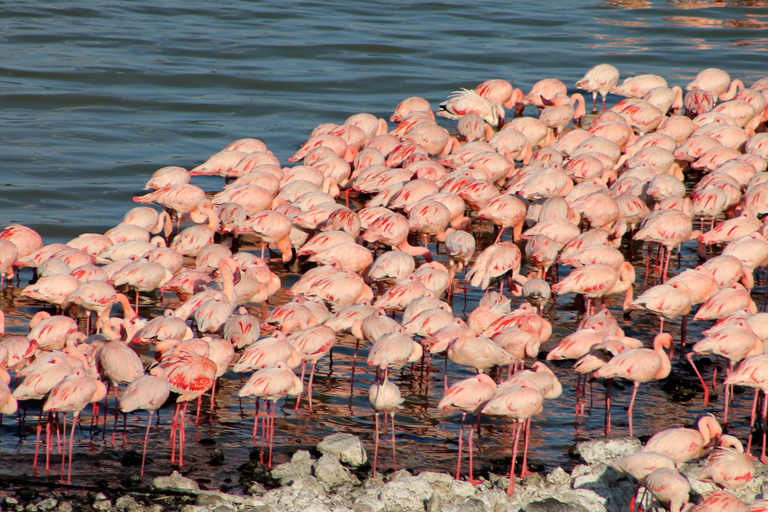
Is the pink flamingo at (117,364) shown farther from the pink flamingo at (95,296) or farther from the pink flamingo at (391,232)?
the pink flamingo at (391,232)

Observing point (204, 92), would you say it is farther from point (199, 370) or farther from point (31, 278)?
point (199, 370)

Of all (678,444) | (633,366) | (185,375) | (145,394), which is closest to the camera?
(678,444)

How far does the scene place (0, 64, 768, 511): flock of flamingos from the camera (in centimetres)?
623

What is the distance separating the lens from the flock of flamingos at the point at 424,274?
245 inches

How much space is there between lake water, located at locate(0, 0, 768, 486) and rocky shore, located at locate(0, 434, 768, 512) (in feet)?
0.96

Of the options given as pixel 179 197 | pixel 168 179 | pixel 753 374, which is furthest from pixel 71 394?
pixel 168 179

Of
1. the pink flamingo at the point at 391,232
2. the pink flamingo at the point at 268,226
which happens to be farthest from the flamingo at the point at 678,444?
the pink flamingo at the point at 268,226

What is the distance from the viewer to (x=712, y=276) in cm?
838

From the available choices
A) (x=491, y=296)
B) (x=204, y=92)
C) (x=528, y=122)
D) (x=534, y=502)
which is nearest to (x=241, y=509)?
(x=534, y=502)

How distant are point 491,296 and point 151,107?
11208mm

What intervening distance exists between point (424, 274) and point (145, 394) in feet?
10.4

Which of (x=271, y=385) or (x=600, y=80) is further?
(x=600, y=80)

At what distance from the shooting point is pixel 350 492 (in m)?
5.73

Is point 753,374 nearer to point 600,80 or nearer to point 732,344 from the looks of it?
point 732,344
